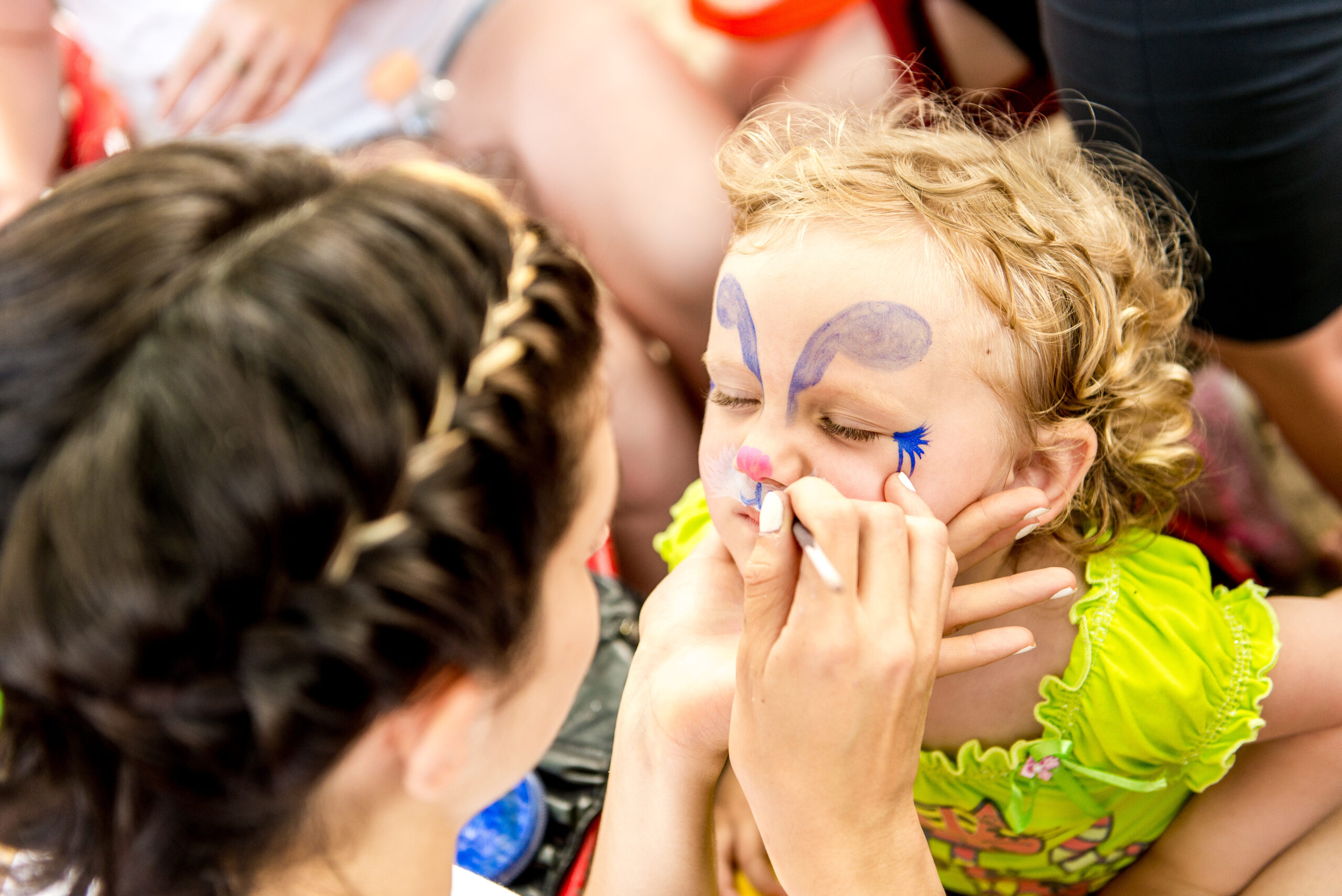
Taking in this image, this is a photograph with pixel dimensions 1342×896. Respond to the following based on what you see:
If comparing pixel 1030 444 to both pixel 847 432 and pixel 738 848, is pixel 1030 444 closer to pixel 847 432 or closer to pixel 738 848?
pixel 847 432

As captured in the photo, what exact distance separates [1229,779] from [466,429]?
1.07 meters

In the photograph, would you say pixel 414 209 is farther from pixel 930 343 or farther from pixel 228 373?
pixel 930 343

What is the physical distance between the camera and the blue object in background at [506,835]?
1200 millimetres

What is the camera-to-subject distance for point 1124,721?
984 millimetres

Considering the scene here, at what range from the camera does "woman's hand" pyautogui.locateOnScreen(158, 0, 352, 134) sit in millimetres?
1545

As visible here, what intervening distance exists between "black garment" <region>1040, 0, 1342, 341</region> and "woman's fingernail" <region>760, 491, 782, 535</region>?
75 centimetres

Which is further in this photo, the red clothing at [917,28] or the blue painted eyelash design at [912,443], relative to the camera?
the red clothing at [917,28]

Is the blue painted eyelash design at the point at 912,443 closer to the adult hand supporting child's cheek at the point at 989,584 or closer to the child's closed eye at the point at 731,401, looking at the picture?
the adult hand supporting child's cheek at the point at 989,584

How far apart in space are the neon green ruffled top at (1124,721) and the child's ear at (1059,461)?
0.43ft

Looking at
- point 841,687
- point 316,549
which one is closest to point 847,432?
point 841,687

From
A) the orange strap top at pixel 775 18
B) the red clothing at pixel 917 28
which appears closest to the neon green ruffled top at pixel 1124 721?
the red clothing at pixel 917 28

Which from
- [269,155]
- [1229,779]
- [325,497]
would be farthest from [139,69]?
[1229,779]

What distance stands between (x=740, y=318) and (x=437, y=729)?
0.51m

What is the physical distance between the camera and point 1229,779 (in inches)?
44.8
